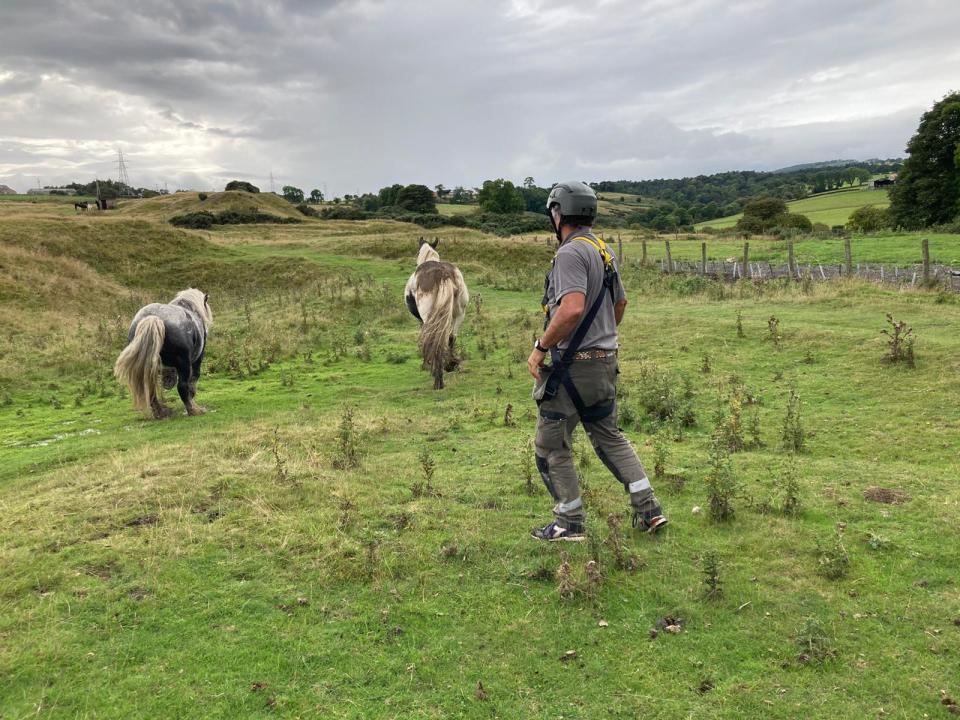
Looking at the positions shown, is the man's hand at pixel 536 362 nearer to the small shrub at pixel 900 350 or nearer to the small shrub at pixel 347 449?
the small shrub at pixel 347 449

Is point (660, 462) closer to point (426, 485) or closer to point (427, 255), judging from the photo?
point (426, 485)

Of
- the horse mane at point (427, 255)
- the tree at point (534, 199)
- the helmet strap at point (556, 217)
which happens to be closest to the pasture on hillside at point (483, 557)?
the helmet strap at point (556, 217)

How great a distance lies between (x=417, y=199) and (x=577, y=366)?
3024 inches

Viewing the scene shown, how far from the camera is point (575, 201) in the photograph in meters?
4.57

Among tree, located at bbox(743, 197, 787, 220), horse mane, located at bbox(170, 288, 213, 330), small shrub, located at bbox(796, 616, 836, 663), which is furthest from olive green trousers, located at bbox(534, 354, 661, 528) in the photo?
tree, located at bbox(743, 197, 787, 220)

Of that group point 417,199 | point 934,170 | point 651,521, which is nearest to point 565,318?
point 651,521

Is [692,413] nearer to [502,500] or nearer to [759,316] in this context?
[502,500]

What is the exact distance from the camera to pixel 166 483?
594 centimetres

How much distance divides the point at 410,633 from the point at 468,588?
0.60 meters

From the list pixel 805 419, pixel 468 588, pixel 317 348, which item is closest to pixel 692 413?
pixel 805 419

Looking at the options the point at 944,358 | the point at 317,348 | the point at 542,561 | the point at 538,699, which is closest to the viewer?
the point at 538,699

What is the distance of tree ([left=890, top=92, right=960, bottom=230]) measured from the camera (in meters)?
43.7

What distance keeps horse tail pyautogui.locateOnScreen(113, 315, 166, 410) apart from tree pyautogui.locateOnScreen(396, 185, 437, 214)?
69400 mm

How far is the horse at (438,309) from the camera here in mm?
10562
